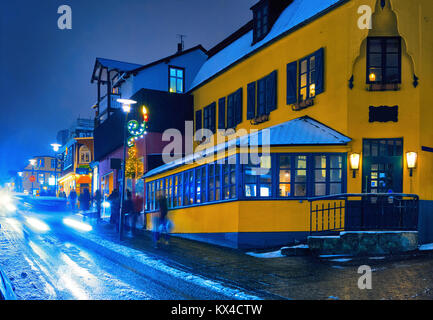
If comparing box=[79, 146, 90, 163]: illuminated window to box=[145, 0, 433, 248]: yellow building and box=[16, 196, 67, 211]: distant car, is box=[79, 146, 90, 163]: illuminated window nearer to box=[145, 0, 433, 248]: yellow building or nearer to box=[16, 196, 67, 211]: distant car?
box=[16, 196, 67, 211]: distant car

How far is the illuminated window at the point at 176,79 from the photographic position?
3009 centimetres

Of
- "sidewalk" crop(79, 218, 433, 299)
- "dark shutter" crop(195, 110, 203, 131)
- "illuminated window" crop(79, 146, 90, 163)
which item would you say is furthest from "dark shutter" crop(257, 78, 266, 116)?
"illuminated window" crop(79, 146, 90, 163)

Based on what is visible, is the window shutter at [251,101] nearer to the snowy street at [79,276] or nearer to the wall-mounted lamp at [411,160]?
the wall-mounted lamp at [411,160]

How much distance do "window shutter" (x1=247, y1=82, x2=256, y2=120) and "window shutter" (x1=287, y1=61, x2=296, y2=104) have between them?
108 inches

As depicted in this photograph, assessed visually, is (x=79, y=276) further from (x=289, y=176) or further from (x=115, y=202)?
(x=115, y=202)

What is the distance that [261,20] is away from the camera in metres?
20.9

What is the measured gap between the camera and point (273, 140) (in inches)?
591

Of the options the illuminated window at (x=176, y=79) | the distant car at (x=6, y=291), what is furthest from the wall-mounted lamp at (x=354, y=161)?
the illuminated window at (x=176, y=79)

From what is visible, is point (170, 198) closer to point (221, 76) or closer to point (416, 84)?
point (221, 76)

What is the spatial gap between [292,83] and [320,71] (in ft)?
5.23

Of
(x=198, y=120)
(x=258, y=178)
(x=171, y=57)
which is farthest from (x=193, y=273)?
(x=171, y=57)

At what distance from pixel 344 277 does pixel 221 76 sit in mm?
15481

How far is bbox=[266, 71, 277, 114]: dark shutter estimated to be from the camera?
18.4 metres

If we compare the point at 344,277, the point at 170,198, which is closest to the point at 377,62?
the point at 344,277
